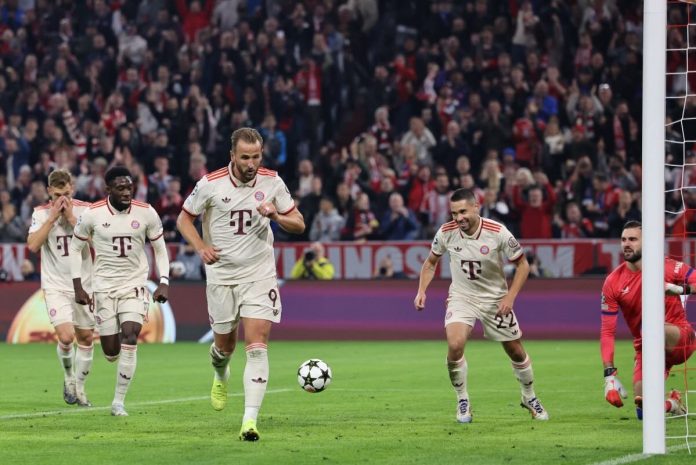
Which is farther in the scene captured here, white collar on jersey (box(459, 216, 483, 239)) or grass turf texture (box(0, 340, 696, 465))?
white collar on jersey (box(459, 216, 483, 239))

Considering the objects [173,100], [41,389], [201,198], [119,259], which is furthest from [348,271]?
[201,198]

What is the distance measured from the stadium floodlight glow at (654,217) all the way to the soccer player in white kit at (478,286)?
2727mm

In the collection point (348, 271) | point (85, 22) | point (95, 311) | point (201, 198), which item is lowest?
point (348, 271)

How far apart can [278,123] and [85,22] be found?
6448mm

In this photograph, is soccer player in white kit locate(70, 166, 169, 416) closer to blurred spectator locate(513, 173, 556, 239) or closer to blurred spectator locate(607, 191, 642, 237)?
blurred spectator locate(513, 173, 556, 239)

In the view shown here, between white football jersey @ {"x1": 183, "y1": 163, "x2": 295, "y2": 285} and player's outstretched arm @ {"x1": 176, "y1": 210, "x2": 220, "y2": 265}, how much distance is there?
0.21 ft

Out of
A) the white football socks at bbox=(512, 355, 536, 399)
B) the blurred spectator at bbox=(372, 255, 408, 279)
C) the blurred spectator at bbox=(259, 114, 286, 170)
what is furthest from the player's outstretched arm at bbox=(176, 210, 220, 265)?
the blurred spectator at bbox=(259, 114, 286, 170)

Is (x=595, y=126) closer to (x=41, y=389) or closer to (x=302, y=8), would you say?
(x=302, y=8)

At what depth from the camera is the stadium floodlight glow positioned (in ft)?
28.2

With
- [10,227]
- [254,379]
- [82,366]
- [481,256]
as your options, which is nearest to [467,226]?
[481,256]

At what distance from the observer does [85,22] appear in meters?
30.8

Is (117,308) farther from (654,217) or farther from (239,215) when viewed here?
(654,217)

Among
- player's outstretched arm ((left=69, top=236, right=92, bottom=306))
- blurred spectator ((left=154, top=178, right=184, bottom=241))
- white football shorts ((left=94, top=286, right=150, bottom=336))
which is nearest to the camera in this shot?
white football shorts ((left=94, top=286, right=150, bottom=336))

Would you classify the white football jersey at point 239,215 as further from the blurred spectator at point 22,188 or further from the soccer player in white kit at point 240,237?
the blurred spectator at point 22,188
